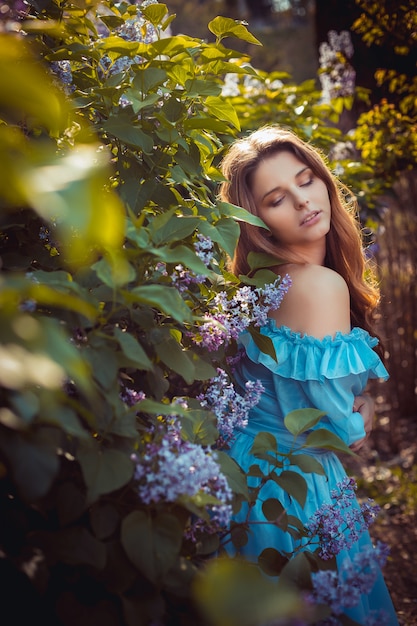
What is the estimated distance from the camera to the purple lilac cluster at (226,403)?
4.53 ft

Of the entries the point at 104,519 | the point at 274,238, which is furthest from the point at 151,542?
the point at 274,238

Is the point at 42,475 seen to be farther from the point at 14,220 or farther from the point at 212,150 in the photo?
the point at 212,150

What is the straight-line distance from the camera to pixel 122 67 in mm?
1442

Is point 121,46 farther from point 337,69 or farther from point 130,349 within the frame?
point 337,69

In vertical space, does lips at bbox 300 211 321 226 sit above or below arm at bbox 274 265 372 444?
above

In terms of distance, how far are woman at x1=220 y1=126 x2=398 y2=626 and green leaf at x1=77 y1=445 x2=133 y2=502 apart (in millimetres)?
761

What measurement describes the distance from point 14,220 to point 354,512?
0.97 meters

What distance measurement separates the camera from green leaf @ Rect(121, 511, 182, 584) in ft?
2.92

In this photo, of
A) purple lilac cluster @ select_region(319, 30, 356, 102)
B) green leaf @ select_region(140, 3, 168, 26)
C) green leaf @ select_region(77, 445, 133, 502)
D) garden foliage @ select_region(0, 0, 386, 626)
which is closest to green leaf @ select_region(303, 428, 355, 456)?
garden foliage @ select_region(0, 0, 386, 626)

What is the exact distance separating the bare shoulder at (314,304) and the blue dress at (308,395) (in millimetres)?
38

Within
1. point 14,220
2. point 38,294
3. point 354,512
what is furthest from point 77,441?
point 354,512

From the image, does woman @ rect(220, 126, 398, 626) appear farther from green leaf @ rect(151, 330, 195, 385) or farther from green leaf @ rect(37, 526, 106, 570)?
green leaf @ rect(37, 526, 106, 570)

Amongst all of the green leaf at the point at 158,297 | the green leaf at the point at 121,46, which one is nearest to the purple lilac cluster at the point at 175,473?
the green leaf at the point at 158,297

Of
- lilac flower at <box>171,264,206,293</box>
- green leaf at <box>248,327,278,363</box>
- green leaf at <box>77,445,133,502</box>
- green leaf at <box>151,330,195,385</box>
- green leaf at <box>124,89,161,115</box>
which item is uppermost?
green leaf at <box>124,89,161,115</box>
